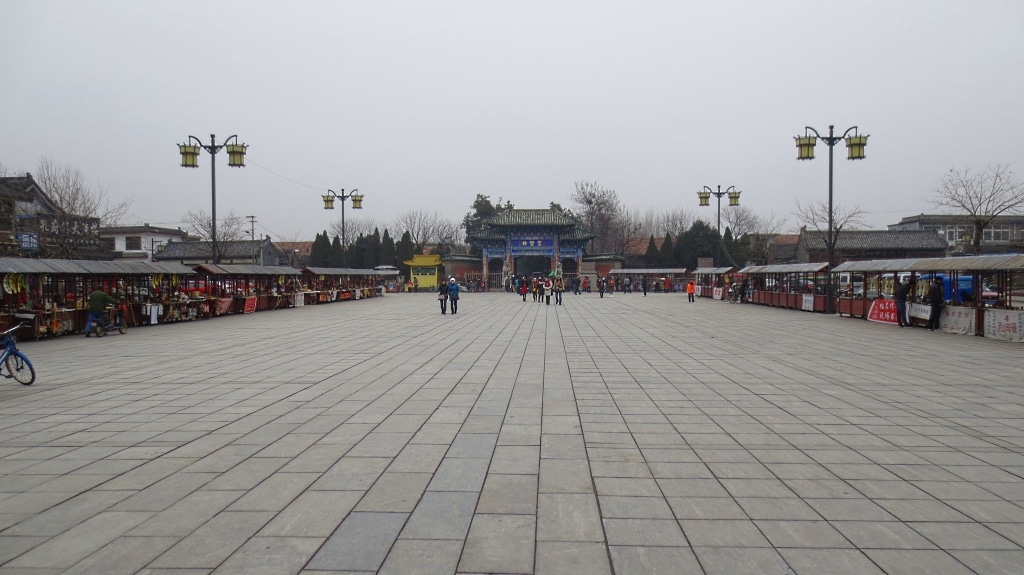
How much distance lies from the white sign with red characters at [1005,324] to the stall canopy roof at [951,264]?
1.03 meters

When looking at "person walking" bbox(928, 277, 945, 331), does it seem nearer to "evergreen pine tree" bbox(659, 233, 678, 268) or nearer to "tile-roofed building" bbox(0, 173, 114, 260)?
"tile-roofed building" bbox(0, 173, 114, 260)

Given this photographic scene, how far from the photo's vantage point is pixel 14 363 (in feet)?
28.8

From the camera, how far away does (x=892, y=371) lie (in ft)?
32.2

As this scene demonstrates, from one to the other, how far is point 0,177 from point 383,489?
4010 cm

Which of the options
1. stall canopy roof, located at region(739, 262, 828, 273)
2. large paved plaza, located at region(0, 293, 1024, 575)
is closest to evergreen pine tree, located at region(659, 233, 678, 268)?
stall canopy roof, located at region(739, 262, 828, 273)

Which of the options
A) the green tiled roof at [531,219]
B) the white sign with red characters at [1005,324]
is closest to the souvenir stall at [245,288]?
the white sign with red characters at [1005,324]

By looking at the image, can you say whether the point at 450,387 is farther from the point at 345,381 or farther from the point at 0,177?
the point at 0,177

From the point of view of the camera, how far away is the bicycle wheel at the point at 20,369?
869 cm

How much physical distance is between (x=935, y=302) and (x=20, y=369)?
20.0 meters

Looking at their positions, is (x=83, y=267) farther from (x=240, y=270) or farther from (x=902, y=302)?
(x=902, y=302)

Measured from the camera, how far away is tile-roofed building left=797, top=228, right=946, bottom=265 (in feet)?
164

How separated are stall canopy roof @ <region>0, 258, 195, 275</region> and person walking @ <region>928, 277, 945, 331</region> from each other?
908 inches

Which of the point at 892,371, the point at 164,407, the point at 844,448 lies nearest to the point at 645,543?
the point at 844,448

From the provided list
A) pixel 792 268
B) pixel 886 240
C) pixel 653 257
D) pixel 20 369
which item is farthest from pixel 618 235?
pixel 20 369
